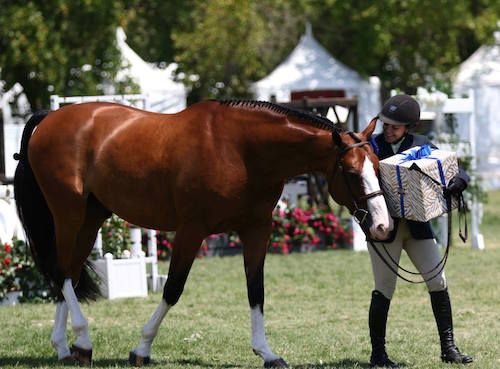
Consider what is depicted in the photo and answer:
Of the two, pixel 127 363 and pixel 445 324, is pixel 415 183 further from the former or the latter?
pixel 127 363

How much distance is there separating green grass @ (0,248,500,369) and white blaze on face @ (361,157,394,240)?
3.41ft

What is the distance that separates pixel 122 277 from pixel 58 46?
13.3 m

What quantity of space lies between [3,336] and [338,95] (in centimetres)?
1697

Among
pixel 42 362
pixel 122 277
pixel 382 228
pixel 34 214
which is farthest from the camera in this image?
Answer: pixel 122 277

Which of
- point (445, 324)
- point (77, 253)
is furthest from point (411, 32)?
point (445, 324)

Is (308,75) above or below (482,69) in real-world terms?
below

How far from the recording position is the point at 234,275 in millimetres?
11469

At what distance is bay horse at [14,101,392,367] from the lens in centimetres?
614

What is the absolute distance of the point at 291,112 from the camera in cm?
629

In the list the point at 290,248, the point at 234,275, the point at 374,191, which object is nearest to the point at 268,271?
the point at 234,275

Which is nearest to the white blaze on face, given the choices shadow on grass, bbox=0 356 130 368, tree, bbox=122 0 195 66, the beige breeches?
the beige breeches

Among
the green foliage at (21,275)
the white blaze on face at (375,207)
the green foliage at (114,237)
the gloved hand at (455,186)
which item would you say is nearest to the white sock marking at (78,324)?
the white blaze on face at (375,207)

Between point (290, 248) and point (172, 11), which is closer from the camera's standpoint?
point (290, 248)

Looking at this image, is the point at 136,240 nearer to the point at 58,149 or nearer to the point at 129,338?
the point at 129,338
